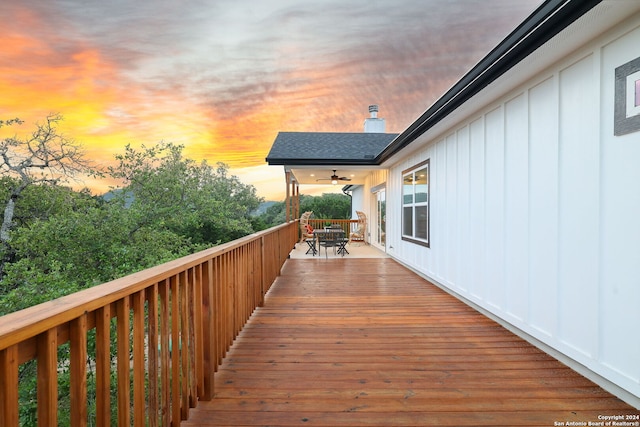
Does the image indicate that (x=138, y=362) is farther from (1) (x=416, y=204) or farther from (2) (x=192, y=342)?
(1) (x=416, y=204)

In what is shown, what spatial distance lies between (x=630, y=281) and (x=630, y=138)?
36.0 inches

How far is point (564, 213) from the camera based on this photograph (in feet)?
8.58

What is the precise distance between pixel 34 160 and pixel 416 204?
11.9 m

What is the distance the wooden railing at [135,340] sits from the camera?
898mm

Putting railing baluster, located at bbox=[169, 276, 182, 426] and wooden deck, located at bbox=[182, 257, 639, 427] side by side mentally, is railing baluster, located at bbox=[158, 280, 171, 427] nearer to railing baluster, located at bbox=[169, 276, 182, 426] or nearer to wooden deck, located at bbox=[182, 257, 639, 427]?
railing baluster, located at bbox=[169, 276, 182, 426]

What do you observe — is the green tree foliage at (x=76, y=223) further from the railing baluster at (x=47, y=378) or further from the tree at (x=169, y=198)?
the railing baluster at (x=47, y=378)

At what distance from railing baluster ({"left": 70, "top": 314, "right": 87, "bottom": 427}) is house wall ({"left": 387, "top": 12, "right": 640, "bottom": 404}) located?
290cm

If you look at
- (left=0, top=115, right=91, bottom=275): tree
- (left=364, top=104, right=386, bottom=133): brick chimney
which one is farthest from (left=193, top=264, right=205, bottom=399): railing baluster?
(left=364, top=104, right=386, bottom=133): brick chimney

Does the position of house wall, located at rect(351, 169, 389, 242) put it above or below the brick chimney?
below

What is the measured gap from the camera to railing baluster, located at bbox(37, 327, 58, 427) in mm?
914

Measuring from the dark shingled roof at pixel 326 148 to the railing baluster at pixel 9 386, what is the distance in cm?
755

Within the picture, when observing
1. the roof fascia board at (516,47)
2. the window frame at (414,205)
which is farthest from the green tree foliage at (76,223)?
the roof fascia board at (516,47)

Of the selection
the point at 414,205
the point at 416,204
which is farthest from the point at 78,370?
the point at 414,205

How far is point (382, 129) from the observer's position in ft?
48.4
